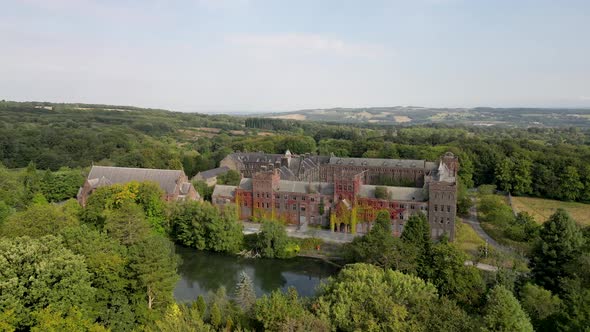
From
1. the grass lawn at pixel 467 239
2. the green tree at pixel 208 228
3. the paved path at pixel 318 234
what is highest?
the green tree at pixel 208 228

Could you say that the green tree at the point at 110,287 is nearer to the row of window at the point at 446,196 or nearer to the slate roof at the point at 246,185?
the slate roof at the point at 246,185

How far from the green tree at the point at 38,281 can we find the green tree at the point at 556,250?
33.8 metres

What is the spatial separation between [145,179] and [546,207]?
64.8 metres

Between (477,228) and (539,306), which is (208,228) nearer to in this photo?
(539,306)

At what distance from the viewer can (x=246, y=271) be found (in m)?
43.8

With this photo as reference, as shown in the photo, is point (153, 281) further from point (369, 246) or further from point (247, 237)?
point (247, 237)

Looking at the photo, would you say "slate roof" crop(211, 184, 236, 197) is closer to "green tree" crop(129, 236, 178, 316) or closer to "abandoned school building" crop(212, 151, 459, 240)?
"abandoned school building" crop(212, 151, 459, 240)

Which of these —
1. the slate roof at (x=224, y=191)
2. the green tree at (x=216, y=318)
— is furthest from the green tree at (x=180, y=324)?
the slate roof at (x=224, y=191)

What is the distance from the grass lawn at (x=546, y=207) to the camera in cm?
6180

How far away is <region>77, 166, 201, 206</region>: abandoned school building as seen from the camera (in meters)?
58.3

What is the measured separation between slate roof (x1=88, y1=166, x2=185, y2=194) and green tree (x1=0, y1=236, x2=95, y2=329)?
3382 cm

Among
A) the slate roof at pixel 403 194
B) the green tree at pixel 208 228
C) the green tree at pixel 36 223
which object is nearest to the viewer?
the green tree at pixel 36 223

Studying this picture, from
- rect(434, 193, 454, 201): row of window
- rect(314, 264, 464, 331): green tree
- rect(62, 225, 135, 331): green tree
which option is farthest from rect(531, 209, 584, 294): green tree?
rect(62, 225, 135, 331): green tree

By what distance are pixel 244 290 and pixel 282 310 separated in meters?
8.59
